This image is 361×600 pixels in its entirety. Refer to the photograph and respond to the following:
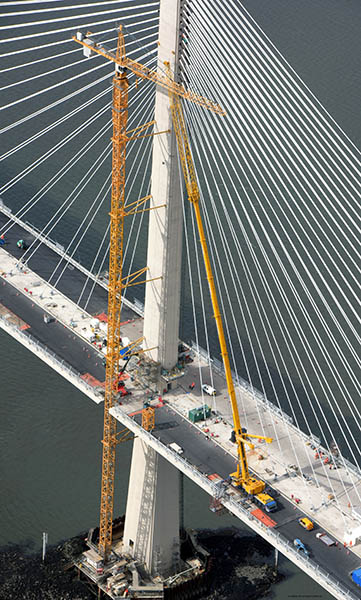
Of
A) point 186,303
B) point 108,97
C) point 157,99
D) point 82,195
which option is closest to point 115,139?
point 157,99

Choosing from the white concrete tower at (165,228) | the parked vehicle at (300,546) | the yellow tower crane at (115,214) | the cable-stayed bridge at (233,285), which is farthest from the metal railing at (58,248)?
the parked vehicle at (300,546)

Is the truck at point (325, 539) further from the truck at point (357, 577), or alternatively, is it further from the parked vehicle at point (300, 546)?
the truck at point (357, 577)

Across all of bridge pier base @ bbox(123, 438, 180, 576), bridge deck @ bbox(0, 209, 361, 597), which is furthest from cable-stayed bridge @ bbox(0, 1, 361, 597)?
bridge pier base @ bbox(123, 438, 180, 576)

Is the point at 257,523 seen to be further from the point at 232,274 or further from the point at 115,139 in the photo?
the point at 232,274

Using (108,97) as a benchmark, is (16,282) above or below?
below

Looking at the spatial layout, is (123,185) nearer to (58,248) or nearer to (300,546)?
(300,546)

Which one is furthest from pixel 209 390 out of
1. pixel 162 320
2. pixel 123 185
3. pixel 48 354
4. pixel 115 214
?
pixel 123 185
